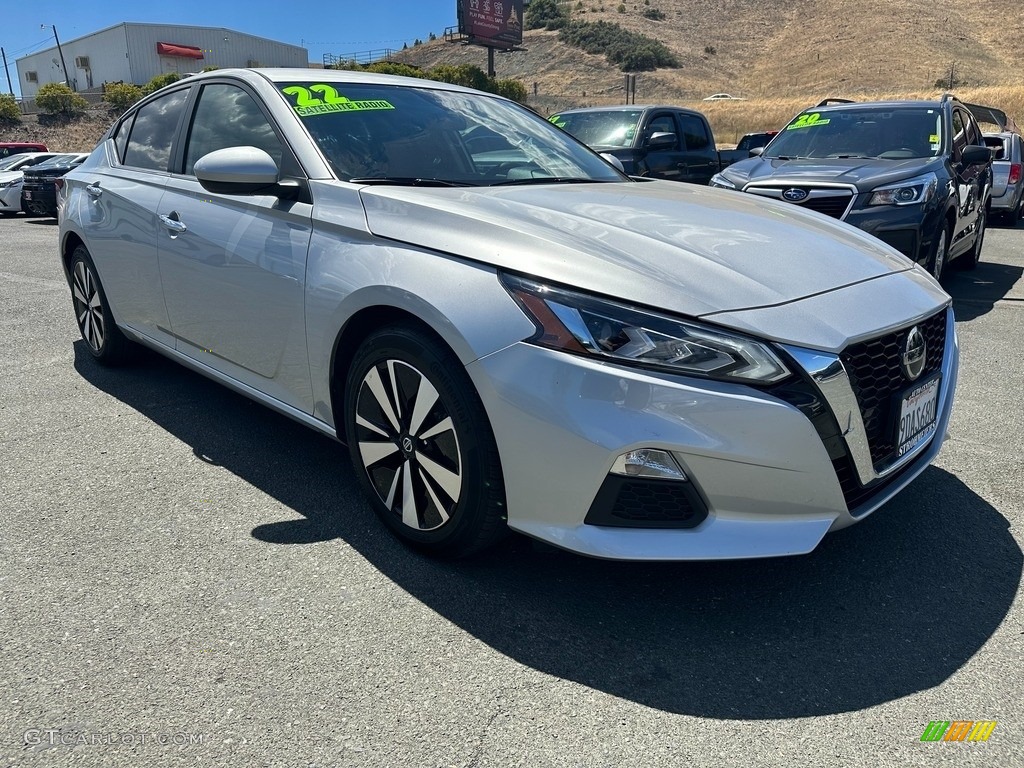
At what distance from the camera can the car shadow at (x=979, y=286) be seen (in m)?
6.65

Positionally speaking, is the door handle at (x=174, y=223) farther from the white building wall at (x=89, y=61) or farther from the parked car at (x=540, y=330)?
the white building wall at (x=89, y=61)

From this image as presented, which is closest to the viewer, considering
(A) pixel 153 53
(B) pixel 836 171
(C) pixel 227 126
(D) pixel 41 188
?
(C) pixel 227 126

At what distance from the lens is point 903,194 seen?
6.18 meters

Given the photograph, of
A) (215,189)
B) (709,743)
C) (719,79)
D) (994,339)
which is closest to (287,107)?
(215,189)

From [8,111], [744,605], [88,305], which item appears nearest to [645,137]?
[88,305]

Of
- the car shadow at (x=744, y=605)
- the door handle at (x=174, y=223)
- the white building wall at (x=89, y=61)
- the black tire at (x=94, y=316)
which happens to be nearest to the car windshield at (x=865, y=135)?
the car shadow at (x=744, y=605)

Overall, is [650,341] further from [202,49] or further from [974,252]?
[202,49]

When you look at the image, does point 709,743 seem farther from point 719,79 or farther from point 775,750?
point 719,79

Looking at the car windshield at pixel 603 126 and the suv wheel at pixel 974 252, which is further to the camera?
the car windshield at pixel 603 126

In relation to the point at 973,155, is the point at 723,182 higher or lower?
lower

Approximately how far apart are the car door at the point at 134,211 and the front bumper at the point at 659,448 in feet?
7.67

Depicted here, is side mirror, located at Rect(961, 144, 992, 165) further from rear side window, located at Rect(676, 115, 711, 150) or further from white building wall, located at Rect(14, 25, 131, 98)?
white building wall, located at Rect(14, 25, 131, 98)

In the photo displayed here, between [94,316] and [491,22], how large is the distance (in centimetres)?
4953

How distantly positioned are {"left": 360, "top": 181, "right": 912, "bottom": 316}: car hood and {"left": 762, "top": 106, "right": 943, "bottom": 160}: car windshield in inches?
184
